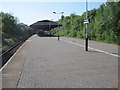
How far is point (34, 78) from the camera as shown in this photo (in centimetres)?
766

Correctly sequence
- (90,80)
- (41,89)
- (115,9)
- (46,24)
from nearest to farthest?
(41,89)
(90,80)
(115,9)
(46,24)

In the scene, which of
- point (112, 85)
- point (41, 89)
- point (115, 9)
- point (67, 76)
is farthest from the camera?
point (115, 9)

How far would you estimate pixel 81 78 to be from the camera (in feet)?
24.9

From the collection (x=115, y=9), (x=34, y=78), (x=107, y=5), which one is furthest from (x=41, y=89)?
(x=107, y=5)

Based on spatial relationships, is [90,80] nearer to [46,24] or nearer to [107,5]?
[107,5]

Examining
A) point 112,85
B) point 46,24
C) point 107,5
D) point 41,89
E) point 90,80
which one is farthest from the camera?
point 46,24

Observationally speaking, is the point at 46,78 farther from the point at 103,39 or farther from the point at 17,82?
the point at 103,39

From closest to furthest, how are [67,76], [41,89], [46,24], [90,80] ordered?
1. [41,89]
2. [90,80]
3. [67,76]
4. [46,24]

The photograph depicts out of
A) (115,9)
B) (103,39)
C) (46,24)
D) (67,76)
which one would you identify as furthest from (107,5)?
(46,24)

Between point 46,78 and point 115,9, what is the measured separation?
84.8ft

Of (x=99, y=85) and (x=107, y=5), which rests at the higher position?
(x=107, y=5)

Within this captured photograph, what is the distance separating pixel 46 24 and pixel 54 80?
100 metres

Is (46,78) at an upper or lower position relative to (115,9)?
lower

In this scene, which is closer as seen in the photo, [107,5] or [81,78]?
[81,78]
